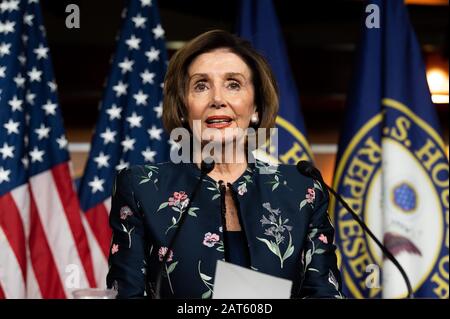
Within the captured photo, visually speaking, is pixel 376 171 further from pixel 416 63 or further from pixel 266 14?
pixel 266 14

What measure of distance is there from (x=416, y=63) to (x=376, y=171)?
518 mm

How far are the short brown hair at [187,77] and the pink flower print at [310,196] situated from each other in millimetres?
222

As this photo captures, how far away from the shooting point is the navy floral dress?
6.34ft

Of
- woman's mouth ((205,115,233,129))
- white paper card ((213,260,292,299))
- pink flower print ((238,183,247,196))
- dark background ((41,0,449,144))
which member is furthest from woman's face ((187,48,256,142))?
dark background ((41,0,449,144))

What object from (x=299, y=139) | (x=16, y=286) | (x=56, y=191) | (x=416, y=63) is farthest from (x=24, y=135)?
(x=416, y=63)

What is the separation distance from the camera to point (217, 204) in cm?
207

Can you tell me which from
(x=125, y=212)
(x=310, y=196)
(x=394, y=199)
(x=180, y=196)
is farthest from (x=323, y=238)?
(x=394, y=199)

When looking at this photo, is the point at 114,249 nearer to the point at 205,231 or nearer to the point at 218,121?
the point at 205,231

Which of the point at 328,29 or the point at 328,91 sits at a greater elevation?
the point at 328,29

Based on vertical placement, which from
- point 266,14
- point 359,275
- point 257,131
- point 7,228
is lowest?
point 359,275

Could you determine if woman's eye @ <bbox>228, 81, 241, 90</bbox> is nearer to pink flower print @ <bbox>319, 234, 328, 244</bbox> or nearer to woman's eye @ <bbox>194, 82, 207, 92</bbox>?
woman's eye @ <bbox>194, 82, 207, 92</bbox>

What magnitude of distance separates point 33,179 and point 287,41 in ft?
7.42

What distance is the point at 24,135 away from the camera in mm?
3309

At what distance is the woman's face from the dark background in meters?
2.35
